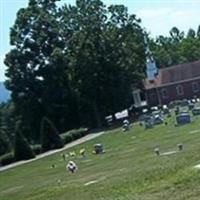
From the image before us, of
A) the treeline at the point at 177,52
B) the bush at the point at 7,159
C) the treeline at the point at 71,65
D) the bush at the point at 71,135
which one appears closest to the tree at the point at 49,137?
the bush at the point at 71,135

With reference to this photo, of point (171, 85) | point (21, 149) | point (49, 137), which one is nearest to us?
point (21, 149)

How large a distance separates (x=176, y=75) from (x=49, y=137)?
43085mm

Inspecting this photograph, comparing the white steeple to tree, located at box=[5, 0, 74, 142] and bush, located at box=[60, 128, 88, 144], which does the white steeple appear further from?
bush, located at box=[60, 128, 88, 144]

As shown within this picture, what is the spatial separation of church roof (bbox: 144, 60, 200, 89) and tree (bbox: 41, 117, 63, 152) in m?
38.5

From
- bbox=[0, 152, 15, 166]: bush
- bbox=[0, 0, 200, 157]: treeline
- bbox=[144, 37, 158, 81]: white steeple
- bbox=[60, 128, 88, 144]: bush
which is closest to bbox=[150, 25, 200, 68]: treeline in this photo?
bbox=[144, 37, 158, 81]: white steeple

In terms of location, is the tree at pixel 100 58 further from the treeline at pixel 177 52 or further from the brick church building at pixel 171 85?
the treeline at pixel 177 52

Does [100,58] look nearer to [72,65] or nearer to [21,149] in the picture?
[72,65]

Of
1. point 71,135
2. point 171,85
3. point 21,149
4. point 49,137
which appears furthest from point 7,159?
point 171,85

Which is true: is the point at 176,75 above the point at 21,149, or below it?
above

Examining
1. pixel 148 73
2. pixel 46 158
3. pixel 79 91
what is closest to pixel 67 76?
pixel 79 91

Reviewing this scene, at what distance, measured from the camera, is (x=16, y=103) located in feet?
275

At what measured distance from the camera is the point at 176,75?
102 m

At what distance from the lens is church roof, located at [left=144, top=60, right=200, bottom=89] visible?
10050 cm

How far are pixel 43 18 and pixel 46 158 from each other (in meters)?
34.7
